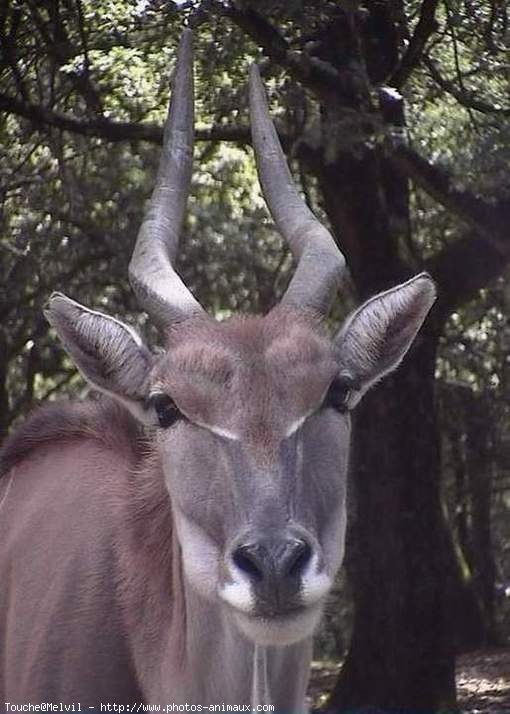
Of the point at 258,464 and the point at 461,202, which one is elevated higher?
the point at 461,202

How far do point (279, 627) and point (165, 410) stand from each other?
81 cm

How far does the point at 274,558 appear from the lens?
3709 mm

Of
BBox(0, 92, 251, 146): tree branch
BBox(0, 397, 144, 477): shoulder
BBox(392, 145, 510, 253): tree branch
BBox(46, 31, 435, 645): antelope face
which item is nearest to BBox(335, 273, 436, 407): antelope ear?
BBox(46, 31, 435, 645): antelope face

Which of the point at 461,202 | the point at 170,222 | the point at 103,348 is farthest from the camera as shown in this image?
the point at 461,202

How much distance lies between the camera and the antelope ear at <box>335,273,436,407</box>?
446 cm

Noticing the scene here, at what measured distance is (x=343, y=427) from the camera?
4.29m

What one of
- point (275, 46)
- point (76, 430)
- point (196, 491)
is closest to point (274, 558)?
point (196, 491)

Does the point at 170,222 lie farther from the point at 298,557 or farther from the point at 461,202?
the point at 461,202

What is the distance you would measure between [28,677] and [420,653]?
5845 mm

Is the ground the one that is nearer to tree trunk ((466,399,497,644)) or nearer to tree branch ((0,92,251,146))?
tree trunk ((466,399,497,644))

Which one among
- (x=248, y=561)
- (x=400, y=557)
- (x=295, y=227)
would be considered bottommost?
(x=400, y=557)

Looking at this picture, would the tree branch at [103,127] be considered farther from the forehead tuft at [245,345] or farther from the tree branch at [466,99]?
the forehead tuft at [245,345]

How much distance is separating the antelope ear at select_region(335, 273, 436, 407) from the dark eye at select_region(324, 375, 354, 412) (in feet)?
0.13

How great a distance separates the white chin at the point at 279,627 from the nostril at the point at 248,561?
132 millimetres
